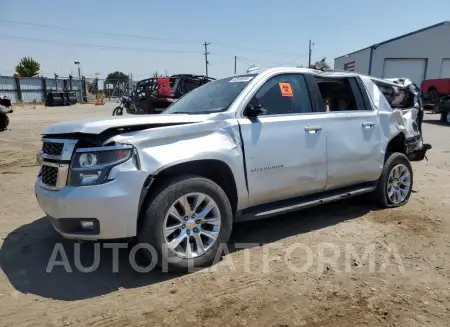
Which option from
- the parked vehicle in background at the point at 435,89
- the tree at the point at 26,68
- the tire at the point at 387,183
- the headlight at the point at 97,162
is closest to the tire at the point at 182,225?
the headlight at the point at 97,162

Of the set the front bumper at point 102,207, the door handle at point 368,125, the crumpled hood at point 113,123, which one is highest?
the crumpled hood at point 113,123

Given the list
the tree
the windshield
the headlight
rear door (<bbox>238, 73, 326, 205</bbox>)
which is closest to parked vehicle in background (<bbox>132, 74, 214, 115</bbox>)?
the windshield

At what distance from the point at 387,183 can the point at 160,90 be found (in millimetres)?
10143

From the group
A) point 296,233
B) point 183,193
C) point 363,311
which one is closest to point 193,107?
point 183,193

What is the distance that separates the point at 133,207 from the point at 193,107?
5.05 ft

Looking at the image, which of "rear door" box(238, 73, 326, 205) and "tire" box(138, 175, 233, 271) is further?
"rear door" box(238, 73, 326, 205)

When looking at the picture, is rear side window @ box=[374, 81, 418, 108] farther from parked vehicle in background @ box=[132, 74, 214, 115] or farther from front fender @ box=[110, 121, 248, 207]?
parked vehicle in background @ box=[132, 74, 214, 115]

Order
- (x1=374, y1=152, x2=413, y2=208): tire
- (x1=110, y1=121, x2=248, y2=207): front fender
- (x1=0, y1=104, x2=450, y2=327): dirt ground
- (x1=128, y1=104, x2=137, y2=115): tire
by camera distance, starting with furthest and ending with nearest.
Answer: (x1=128, y1=104, x2=137, y2=115): tire, (x1=374, y1=152, x2=413, y2=208): tire, (x1=110, y1=121, x2=248, y2=207): front fender, (x1=0, y1=104, x2=450, y2=327): dirt ground

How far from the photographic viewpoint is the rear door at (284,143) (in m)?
3.59

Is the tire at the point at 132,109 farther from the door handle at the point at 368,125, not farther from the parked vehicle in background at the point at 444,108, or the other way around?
the parked vehicle in background at the point at 444,108

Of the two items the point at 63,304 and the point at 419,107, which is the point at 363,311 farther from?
the point at 419,107

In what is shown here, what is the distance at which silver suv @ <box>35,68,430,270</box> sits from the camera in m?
2.94

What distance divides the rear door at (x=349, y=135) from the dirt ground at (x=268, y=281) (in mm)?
620

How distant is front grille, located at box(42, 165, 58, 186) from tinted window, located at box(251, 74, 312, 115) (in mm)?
2004
